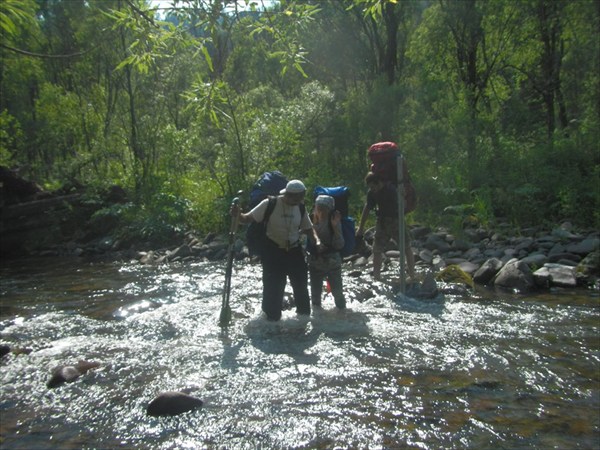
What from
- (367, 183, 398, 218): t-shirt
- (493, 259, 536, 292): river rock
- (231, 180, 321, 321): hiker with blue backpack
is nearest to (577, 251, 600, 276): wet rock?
(493, 259, 536, 292): river rock

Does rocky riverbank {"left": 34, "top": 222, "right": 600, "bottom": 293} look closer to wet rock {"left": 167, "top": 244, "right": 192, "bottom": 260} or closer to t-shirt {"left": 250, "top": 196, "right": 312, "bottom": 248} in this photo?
wet rock {"left": 167, "top": 244, "right": 192, "bottom": 260}

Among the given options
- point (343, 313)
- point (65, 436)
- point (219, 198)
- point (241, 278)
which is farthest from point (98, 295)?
point (219, 198)

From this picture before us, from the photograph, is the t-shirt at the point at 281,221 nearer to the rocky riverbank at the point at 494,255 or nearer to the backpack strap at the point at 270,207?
the backpack strap at the point at 270,207

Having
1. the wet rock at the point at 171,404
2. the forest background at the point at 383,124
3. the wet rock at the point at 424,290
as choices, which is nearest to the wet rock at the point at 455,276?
the wet rock at the point at 424,290

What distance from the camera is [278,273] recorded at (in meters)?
8.07

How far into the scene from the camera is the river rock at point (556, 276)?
1061cm

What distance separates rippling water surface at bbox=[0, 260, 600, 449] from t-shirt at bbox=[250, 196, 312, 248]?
130 cm

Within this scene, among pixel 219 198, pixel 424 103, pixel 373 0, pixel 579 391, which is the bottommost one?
pixel 579 391

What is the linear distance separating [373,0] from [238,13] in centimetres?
83

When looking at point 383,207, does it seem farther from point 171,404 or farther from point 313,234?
point 171,404

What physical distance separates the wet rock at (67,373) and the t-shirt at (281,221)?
2761mm

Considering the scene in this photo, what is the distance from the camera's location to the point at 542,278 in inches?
419

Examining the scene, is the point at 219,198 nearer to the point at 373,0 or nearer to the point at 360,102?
the point at 360,102

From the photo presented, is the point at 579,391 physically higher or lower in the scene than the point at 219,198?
lower
